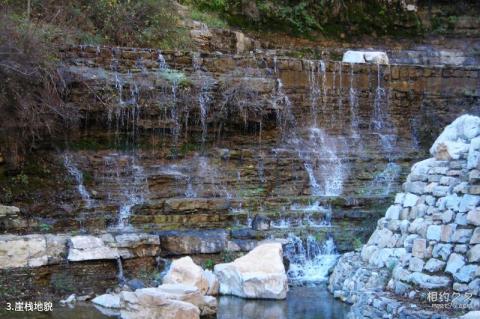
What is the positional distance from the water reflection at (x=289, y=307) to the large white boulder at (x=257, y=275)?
12cm

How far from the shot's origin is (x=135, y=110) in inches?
447

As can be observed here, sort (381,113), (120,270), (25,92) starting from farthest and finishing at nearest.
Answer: (381,113) → (25,92) → (120,270)

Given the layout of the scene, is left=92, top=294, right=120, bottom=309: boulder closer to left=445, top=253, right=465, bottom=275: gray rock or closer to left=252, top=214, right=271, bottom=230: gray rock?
left=252, top=214, right=271, bottom=230: gray rock

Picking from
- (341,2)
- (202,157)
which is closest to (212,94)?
(202,157)

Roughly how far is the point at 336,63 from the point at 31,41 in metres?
6.74

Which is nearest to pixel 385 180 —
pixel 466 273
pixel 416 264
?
pixel 416 264

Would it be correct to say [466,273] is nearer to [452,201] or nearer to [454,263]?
[454,263]

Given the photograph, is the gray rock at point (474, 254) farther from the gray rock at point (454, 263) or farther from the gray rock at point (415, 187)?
the gray rock at point (415, 187)

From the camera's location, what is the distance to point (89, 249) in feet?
26.9

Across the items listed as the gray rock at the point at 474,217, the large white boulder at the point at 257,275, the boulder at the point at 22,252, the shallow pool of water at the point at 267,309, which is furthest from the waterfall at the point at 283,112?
the gray rock at the point at 474,217

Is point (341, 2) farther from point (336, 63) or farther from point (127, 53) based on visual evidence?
point (127, 53)

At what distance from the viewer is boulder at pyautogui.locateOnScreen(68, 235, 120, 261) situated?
8.14 meters

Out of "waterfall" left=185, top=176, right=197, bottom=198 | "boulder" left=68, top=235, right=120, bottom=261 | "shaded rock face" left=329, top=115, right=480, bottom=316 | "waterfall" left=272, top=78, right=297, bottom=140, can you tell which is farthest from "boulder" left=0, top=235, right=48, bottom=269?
"waterfall" left=272, top=78, right=297, bottom=140

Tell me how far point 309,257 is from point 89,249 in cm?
334
